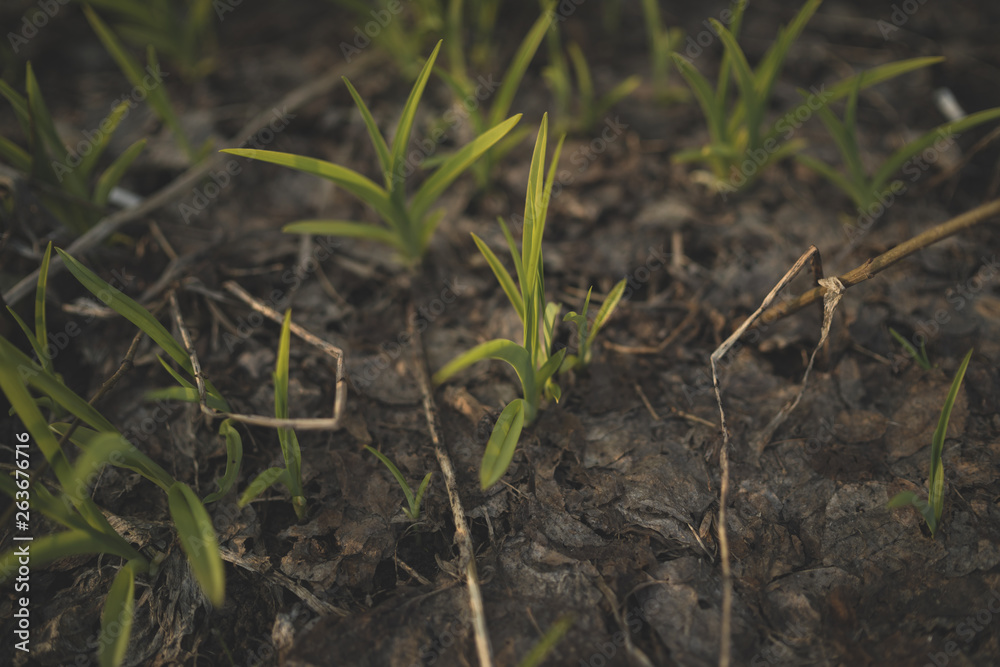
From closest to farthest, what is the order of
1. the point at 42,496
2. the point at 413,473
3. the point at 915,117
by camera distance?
the point at 42,496 → the point at 413,473 → the point at 915,117

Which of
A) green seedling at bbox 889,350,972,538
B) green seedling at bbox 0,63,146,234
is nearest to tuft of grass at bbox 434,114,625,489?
green seedling at bbox 889,350,972,538

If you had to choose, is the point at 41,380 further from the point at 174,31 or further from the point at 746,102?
the point at 746,102

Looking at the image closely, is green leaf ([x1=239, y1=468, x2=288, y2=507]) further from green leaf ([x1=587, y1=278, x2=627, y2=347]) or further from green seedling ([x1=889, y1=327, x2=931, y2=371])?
green seedling ([x1=889, y1=327, x2=931, y2=371])

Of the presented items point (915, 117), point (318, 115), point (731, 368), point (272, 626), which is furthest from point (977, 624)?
point (318, 115)

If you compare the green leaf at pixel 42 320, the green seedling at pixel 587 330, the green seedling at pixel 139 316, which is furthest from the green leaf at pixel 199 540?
the green seedling at pixel 587 330

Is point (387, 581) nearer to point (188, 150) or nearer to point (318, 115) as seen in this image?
point (188, 150)

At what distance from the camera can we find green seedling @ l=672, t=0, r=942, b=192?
1665 mm

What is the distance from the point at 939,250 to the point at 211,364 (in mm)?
2374

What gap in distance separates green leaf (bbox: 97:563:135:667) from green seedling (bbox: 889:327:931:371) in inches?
77.1

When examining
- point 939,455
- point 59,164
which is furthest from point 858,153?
point 59,164

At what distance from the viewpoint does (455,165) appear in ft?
5.35

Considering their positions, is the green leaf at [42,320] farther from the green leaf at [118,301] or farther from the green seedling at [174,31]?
the green seedling at [174,31]

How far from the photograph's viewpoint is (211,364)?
1708 millimetres

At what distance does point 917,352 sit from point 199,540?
195 cm
